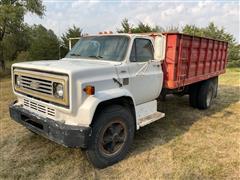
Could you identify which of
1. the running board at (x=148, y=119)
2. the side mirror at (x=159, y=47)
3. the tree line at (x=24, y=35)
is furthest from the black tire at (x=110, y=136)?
the tree line at (x=24, y=35)

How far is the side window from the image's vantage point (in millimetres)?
4387

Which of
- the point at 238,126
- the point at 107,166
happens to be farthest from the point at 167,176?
the point at 238,126

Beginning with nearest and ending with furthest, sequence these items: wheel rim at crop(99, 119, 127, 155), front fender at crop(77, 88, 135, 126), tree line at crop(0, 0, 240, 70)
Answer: front fender at crop(77, 88, 135, 126), wheel rim at crop(99, 119, 127, 155), tree line at crop(0, 0, 240, 70)

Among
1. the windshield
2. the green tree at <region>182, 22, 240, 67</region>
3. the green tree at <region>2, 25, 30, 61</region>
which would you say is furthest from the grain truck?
the green tree at <region>182, 22, 240, 67</region>

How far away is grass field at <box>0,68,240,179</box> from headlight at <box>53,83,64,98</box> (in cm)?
121

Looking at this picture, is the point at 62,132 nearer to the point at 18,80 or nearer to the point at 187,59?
the point at 18,80

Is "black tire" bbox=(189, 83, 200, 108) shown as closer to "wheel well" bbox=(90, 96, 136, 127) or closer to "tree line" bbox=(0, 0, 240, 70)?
"wheel well" bbox=(90, 96, 136, 127)

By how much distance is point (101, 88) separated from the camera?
362cm

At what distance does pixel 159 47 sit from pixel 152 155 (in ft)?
6.52

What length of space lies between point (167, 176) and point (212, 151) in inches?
50.7

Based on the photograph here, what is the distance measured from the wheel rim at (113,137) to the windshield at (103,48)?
1.13 m

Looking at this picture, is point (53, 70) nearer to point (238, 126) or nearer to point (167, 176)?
point (167, 176)

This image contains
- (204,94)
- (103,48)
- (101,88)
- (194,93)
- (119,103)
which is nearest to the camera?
(101,88)

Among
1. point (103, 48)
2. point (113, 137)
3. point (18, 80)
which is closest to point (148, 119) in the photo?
point (113, 137)
